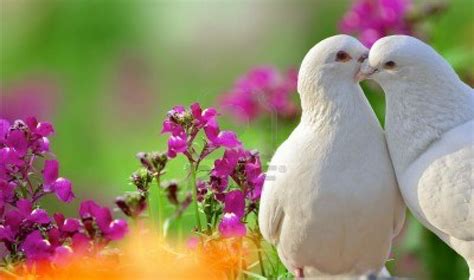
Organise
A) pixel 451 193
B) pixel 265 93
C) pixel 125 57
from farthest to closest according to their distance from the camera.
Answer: pixel 125 57
pixel 265 93
pixel 451 193

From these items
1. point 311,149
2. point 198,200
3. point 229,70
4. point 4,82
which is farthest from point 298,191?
point 229,70

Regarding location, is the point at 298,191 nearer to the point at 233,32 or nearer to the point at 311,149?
the point at 311,149

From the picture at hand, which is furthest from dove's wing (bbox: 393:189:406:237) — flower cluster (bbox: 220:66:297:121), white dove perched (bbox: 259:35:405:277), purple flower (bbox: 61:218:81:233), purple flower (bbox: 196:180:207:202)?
flower cluster (bbox: 220:66:297:121)

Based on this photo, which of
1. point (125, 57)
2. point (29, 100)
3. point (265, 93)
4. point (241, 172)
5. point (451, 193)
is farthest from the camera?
point (125, 57)

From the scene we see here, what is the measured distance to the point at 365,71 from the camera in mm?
1072

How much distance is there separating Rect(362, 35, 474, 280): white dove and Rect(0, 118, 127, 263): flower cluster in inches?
13.0

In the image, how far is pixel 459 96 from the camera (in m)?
1.07

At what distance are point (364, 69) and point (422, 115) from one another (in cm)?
8

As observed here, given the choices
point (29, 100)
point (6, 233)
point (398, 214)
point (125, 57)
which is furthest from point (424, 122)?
point (125, 57)

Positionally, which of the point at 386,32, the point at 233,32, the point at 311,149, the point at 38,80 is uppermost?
the point at 233,32

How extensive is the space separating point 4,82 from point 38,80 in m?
0.20

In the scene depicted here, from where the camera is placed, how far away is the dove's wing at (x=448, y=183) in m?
1.02

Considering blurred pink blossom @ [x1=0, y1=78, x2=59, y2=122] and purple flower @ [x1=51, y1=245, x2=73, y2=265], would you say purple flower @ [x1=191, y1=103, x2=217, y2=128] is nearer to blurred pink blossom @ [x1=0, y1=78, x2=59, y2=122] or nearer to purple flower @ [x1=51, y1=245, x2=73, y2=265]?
purple flower @ [x1=51, y1=245, x2=73, y2=265]

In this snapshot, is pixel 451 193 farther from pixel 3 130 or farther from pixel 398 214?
pixel 3 130
